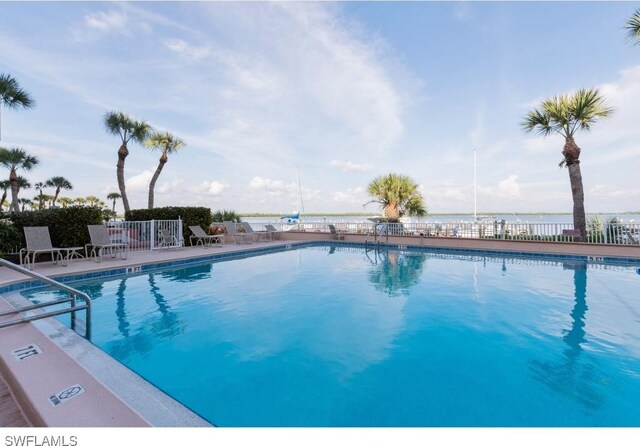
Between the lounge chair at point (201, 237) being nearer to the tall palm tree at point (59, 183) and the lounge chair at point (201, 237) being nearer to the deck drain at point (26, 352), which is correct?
the deck drain at point (26, 352)

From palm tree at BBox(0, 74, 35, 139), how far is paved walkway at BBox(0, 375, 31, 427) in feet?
35.9

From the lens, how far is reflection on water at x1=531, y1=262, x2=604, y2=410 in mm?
2700

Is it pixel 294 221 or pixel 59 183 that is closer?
pixel 294 221

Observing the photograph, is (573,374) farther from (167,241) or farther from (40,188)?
(40,188)

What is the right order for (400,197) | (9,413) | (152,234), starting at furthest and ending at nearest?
(400,197) < (152,234) < (9,413)

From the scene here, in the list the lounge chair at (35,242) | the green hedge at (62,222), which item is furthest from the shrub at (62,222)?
the lounge chair at (35,242)

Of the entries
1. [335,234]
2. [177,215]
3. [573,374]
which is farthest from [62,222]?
[573,374]

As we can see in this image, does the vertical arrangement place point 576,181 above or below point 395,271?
above

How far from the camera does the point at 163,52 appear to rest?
41.4ft

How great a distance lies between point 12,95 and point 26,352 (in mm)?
10477

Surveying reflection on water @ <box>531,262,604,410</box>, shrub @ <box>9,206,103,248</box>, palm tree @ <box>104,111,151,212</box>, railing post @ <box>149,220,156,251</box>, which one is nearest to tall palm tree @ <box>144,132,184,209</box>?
palm tree @ <box>104,111,151,212</box>

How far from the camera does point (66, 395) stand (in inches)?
83.3
